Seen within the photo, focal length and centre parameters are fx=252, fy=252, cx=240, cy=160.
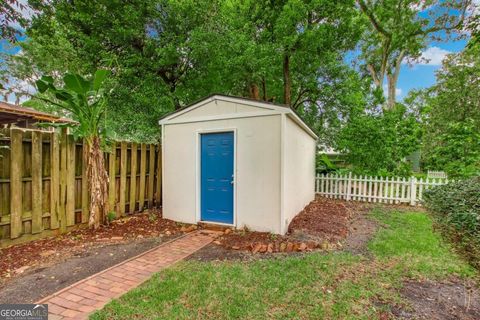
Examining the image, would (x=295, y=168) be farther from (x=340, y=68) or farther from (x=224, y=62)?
(x=340, y=68)

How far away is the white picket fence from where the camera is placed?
880 cm

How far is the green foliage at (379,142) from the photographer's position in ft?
34.0

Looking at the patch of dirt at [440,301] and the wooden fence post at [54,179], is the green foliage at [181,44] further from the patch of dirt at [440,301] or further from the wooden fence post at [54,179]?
the patch of dirt at [440,301]

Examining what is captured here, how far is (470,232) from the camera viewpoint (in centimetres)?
212

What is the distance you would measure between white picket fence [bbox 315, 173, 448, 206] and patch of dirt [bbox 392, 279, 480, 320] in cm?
626

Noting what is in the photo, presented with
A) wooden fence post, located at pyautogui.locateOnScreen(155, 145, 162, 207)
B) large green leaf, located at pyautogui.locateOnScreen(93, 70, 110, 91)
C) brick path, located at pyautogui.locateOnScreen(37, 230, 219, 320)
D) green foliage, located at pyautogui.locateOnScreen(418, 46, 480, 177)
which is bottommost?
brick path, located at pyautogui.locateOnScreen(37, 230, 219, 320)

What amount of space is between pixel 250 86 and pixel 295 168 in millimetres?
6709

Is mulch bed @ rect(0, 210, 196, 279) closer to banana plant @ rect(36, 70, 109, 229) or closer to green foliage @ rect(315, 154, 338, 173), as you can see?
banana plant @ rect(36, 70, 109, 229)

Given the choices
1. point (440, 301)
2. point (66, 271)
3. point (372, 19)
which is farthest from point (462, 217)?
point (372, 19)

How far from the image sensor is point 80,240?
182 inches

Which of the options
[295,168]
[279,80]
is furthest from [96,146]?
[279,80]

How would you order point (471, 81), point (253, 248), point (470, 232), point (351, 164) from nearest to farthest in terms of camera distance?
point (470, 232) < point (253, 248) < point (351, 164) < point (471, 81)

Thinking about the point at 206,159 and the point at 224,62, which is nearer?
the point at 206,159

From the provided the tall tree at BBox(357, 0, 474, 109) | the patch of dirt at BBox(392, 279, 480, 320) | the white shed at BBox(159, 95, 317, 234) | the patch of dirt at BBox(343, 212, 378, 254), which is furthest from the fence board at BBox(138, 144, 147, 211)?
the tall tree at BBox(357, 0, 474, 109)
